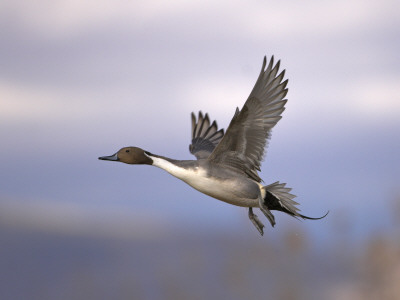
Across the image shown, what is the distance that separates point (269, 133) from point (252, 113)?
0.26 meters

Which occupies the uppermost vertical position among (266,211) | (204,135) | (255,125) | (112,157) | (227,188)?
(255,125)

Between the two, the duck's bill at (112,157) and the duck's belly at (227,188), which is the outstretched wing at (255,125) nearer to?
the duck's belly at (227,188)

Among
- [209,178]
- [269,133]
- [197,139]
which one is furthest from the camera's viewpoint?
[197,139]

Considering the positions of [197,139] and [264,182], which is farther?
[197,139]

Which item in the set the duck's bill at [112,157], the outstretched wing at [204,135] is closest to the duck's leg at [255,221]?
the duck's bill at [112,157]

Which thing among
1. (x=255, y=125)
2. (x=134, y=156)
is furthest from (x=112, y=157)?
(x=255, y=125)

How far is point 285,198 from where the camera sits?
6570 mm

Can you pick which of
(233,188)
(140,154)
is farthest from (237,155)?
(140,154)

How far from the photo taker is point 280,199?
6512mm

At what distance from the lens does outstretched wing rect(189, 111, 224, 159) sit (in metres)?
8.23

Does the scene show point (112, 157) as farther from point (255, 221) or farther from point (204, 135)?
point (204, 135)

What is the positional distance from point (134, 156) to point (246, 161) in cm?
108

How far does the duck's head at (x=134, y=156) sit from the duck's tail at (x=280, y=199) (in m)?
1.18

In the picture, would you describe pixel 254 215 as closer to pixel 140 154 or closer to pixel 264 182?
pixel 264 182
